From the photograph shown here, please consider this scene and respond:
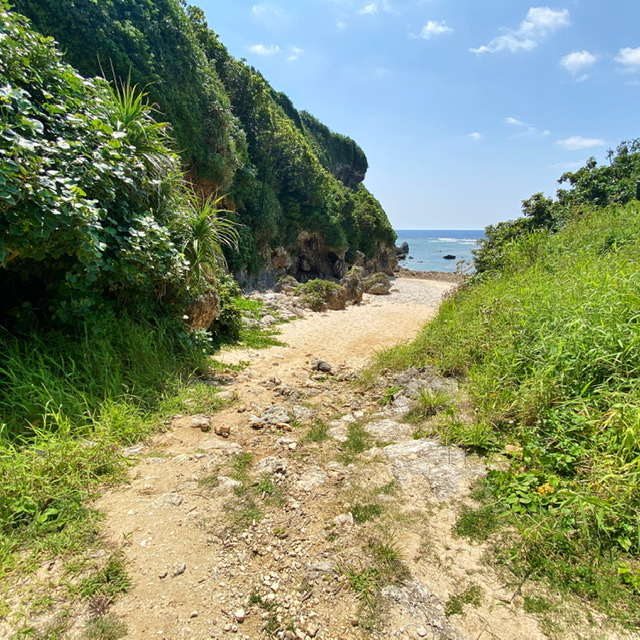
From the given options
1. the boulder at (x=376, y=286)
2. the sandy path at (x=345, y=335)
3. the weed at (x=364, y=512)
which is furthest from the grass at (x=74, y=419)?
the boulder at (x=376, y=286)

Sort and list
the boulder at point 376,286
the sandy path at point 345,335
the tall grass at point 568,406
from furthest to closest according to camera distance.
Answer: the boulder at point 376,286 < the sandy path at point 345,335 < the tall grass at point 568,406

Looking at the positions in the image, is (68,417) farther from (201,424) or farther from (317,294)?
(317,294)

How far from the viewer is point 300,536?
2156 mm

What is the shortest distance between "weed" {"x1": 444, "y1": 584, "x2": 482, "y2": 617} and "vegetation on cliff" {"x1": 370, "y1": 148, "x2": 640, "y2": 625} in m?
0.29

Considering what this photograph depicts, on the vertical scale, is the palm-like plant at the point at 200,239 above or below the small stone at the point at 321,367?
above

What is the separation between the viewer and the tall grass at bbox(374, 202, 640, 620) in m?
1.78

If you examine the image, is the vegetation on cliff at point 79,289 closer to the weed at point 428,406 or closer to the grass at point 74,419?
the grass at point 74,419

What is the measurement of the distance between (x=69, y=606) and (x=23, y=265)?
3.39 meters

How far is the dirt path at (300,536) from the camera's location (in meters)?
1.60

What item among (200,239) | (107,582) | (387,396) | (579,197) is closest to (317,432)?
(387,396)

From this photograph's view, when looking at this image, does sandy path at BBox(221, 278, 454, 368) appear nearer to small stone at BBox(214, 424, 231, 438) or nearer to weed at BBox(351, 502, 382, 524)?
small stone at BBox(214, 424, 231, 438)

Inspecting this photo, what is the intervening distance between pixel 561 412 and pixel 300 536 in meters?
2.34

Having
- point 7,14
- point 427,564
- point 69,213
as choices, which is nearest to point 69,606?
point 427,564

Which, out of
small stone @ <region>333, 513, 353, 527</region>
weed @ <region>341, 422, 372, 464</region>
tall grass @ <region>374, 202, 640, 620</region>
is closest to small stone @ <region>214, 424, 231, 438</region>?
weed @ <region>341, 422, 372, 464</region>
